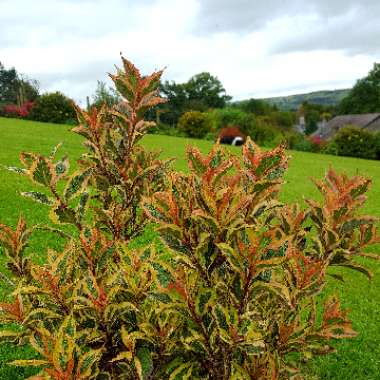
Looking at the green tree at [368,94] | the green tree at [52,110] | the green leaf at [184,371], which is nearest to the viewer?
the green leaf at [184,371]

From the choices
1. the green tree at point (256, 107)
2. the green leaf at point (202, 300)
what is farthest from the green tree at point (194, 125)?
the green tree at point (256, 107)

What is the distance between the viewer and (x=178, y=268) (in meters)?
2.08

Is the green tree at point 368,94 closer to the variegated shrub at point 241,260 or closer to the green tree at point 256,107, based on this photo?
the green tree at point 256,107

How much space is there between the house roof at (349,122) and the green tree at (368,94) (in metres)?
9.76

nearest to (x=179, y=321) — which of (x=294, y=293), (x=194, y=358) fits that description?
(x=194, y=358)

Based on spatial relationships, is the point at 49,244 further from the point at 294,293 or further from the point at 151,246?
the point at 294,293

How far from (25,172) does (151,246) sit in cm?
71

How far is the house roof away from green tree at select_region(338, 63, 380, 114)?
976 centimetres

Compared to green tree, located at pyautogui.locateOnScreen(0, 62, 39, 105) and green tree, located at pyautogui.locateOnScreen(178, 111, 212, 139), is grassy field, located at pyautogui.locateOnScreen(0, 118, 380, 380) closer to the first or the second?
green tree, located at pyautogui.locateOnScreen(178, 111, 212, 139)

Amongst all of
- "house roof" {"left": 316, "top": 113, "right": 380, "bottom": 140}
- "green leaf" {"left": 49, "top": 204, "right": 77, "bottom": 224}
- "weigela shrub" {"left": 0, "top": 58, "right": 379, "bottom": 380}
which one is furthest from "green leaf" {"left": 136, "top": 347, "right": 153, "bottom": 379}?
"house roof" {"left": 316, "top": 113, "right": 380, "bottom": 140}

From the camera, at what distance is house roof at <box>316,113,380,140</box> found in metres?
63.2

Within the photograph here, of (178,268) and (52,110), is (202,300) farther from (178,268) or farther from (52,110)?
(52,110)

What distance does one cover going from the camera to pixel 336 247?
7.45 feet

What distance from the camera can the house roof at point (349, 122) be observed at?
63231 mm
